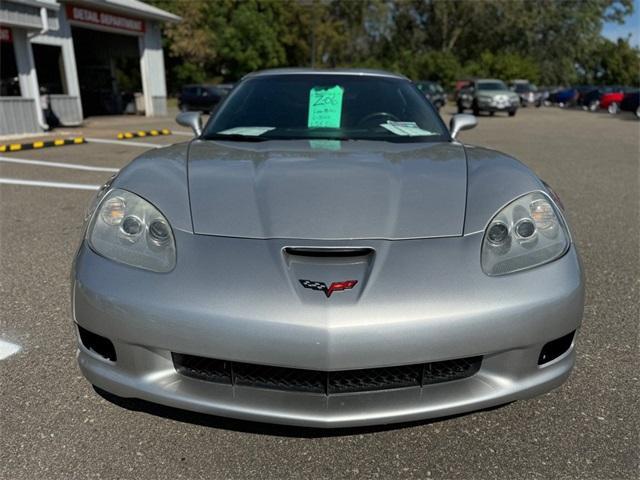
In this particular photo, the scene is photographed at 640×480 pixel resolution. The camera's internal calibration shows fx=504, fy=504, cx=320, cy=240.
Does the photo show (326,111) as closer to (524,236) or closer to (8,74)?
(524,236)

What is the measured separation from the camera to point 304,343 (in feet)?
4.86

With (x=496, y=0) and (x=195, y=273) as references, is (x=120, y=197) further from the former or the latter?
(x=496, y=0)

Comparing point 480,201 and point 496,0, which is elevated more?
point 496,0

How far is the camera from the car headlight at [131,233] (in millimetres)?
1719

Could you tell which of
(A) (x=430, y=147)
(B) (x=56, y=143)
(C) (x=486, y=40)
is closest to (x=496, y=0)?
(C) (x=486, y=40)

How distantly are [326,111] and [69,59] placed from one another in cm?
1641

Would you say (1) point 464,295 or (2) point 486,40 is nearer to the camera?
(1) point 464,295

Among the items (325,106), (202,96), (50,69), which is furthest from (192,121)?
(202,96)

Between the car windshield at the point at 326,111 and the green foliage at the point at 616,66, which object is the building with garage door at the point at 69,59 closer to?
the car windshield at the point at 326,111

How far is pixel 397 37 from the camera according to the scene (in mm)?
55906

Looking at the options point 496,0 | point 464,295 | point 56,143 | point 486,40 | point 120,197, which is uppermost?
point 496,0

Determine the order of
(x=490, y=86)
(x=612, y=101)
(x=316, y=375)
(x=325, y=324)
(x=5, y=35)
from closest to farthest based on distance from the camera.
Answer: (x=325, y=324) < (x=316, y=375) < (x=5, y=35) < (x=490, y=86) < (x=612, y=101)

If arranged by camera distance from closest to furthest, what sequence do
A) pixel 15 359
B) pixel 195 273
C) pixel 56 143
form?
pixel 195 273 < pixel 15 359 < pixel 56 143

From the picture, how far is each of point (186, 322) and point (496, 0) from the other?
5599cm
